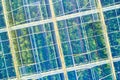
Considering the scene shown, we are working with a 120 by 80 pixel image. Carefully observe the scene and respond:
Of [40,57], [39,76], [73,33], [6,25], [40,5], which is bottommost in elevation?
[39,76]

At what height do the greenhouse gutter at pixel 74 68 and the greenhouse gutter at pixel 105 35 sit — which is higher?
the greenhouse gutter at pixel 105 35

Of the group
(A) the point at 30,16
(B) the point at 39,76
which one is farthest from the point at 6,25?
(B) the point at 39,76

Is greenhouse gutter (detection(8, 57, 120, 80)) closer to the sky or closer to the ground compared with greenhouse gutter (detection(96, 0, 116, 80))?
closer to the ground

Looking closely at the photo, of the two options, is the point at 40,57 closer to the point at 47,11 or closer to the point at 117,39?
the point at 47,11

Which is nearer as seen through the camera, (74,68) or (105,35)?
(105,35)

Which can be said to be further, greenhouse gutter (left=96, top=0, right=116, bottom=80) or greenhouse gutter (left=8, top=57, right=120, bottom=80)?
greenhouse gutter (left=8, top=57, right=120, bottom=80)

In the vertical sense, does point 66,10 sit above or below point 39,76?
above

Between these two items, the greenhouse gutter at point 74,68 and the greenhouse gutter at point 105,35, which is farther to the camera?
the greenhouse gutter at point 74,68

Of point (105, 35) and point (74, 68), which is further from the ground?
point (105, 35)

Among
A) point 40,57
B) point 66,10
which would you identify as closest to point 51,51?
point 40,57

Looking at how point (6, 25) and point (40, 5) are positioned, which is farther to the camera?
point (40, 5)
